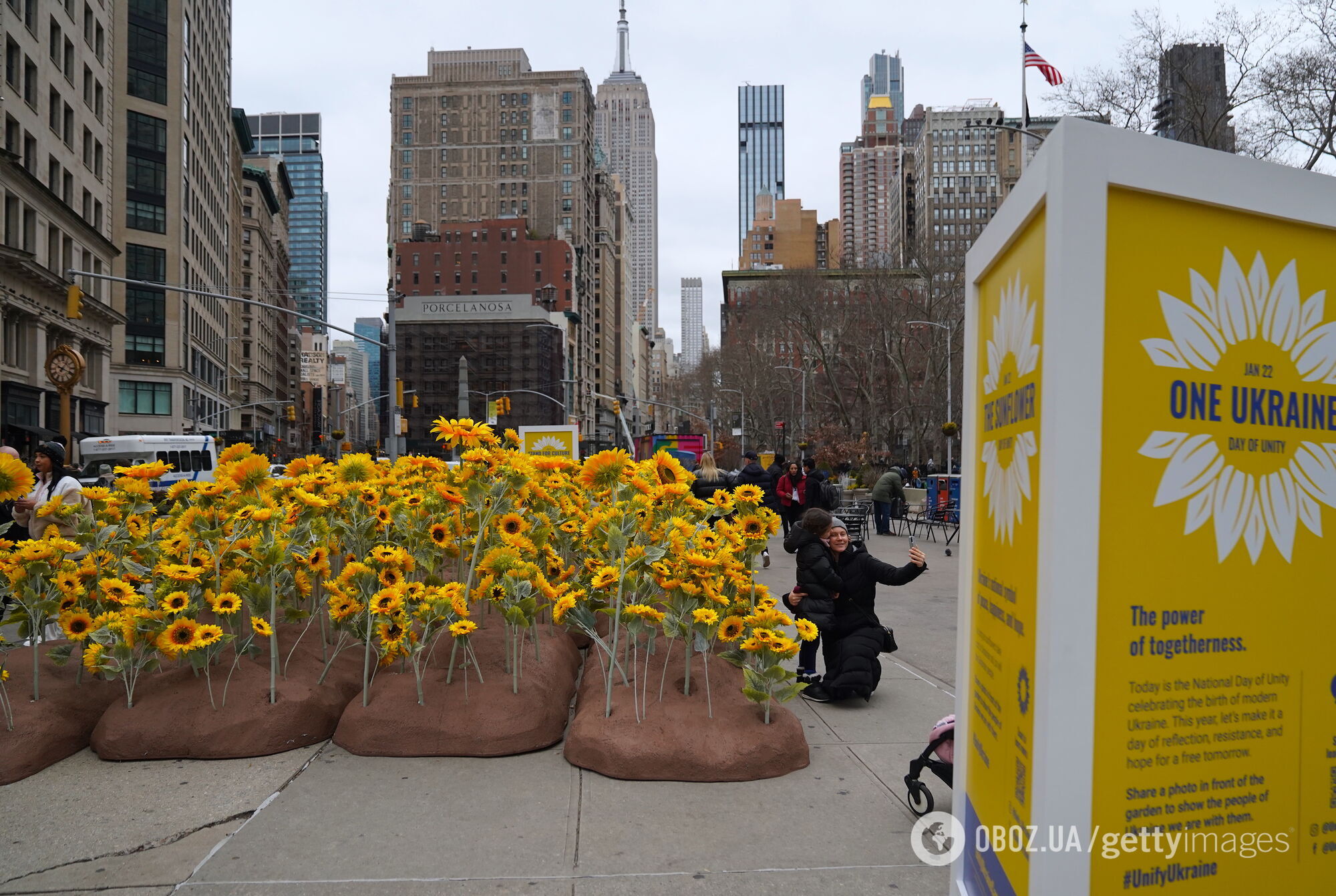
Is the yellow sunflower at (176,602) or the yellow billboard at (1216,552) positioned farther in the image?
the yellow sunflower at (176,602)

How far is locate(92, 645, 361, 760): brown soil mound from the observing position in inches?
199

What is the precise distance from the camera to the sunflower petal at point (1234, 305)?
6.18ft

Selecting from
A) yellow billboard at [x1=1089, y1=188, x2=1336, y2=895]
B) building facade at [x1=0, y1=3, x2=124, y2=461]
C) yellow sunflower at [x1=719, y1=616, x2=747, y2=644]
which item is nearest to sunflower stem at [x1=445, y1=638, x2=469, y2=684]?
yellow sunflower at [x1=719, y1=616, x2=747, y2=644]

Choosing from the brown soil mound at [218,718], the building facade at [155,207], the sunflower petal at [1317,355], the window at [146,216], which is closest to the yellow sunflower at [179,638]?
the brown soil mound at [218,718]

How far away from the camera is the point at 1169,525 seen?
1843 mm

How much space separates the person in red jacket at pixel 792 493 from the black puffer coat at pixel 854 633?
376 inches

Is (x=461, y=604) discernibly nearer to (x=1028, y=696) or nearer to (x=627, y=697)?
(x=627, y=697)

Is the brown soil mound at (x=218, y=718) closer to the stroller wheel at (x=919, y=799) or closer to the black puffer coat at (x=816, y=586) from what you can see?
the black puffer coat at (x=816, y=586)

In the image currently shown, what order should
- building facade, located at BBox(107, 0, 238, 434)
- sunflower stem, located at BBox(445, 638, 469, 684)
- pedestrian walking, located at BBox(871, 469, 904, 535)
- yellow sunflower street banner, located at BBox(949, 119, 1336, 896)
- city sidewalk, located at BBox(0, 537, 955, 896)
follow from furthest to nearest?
building facade, located at BBox(107, 0, 238, 434), pedestrian walking, located at BBox(871, 469, 904, 535), sunflower stem, located at BBox(445, 638, 469, 684), city sidewalk, located at BBox(0, 537, 955, 896), yellow sunflower street banner, located at BBox(949, 119, 1336, 896)

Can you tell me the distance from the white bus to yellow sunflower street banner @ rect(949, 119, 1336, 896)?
98.3ft

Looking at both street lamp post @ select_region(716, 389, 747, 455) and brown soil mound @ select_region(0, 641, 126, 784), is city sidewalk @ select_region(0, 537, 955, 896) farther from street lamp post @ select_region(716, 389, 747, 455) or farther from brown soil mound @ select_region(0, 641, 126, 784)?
street lamp post @ select_region(716, 389, 747, 455)

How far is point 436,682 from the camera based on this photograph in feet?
18.5

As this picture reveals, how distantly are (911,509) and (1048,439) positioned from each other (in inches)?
945

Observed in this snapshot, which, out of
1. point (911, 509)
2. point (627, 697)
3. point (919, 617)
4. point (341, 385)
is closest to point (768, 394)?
point (911, 509)
